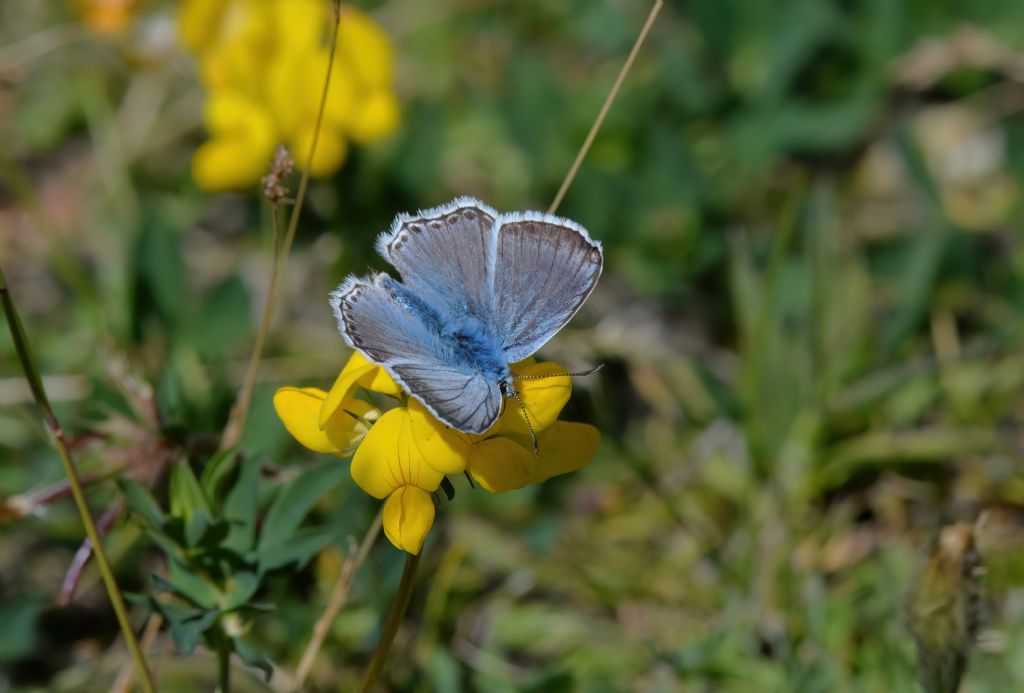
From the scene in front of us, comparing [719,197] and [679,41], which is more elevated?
[679,41]

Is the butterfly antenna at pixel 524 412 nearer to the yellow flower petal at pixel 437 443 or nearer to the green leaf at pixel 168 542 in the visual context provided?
the yellow flower petal at pixel 437 443

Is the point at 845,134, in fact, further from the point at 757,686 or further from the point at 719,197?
the point at 757,686

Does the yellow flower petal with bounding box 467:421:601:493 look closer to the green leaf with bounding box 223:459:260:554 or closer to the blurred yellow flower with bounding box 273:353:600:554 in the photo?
the blurred yellow flower with bounding box 273:353:600:554

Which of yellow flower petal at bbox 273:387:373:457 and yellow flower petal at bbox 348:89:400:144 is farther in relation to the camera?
yellow flower petal at bbox 348:89:400:144

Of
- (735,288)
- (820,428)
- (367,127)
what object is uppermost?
(367,127)

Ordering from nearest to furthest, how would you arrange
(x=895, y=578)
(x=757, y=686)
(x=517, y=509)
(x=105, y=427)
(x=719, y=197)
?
(x=105, y=427) < (x=757, y=686) < (x=895, y=578) < (x=517, y=509) < (x=719, y=197)

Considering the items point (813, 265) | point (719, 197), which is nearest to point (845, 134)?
point (719, 197)

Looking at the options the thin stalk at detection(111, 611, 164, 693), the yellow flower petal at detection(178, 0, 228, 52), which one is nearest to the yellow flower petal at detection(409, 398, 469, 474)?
the thin stalk at detection(111, 611, 164, 693)

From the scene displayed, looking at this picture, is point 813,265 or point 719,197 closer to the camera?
point 813,265
